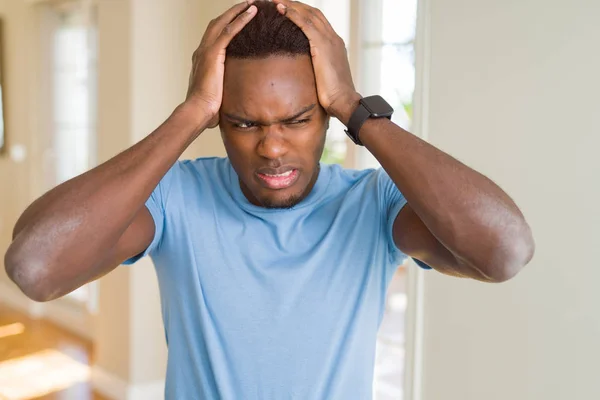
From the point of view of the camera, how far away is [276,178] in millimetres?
1212

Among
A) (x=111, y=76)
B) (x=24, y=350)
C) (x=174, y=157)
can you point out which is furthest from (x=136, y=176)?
(x=24, y=350)

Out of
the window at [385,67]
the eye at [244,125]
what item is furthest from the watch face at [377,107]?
the window at [385,67]

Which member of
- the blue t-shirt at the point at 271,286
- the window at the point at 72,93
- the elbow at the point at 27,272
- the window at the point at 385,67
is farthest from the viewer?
the window at the point at 72,93

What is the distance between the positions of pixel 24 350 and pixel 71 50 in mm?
2344

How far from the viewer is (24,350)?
4.61m

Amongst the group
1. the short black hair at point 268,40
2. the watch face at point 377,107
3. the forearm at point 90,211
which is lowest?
the forearm at point 90,211

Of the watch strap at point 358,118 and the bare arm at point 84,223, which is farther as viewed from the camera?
the watch strap at point 358,118

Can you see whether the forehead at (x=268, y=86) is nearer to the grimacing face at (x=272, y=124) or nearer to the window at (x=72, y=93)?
the grimacing face at (x=272, y=124)

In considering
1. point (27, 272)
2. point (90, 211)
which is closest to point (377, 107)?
point (90, 211)

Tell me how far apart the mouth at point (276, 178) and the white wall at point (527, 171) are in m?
1.11

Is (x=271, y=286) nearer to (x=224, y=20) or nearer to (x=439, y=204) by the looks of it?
(x=439, y=204)

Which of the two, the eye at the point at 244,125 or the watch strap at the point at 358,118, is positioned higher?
the watch strap at the point at 358,118

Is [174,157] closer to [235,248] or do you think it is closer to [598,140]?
[235,248]

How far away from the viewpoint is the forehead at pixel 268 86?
1187mm
